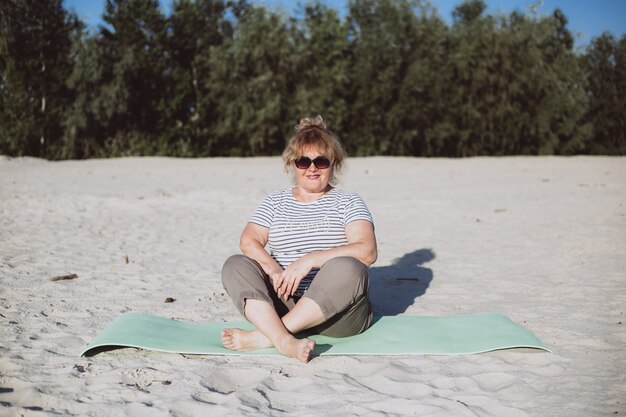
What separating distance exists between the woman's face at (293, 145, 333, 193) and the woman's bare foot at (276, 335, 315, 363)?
0.99 metres

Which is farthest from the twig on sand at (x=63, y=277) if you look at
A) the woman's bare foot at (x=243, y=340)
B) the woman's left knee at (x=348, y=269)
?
the woman's left knee at (x=348, y=269)

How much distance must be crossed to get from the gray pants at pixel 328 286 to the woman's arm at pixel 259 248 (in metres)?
0.05

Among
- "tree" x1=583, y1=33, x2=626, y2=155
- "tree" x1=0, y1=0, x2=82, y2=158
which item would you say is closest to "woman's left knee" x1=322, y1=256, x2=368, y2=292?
"tree" x1=0, y1=0, x2=82, y2=158

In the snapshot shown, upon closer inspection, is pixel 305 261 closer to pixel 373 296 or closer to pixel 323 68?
pixel 373 296

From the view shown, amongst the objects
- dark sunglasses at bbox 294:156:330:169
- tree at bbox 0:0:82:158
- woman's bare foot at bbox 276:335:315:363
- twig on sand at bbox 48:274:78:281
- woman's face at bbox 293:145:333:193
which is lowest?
twig on sand at bbox 48:274:78:281

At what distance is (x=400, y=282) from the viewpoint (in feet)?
18.2

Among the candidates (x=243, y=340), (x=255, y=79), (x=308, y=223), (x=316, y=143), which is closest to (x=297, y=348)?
(x=243, y=340)

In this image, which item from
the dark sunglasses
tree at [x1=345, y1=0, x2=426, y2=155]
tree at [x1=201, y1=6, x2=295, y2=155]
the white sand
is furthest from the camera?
tree at [x1=345, y1=0, x2=426, y2=155]

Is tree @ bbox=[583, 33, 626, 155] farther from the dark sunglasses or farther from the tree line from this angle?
the dark sunglasses

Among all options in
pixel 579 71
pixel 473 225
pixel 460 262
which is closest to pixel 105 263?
pixel 460 262

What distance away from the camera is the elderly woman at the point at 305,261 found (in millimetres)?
3373

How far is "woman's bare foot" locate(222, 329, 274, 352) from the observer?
11.2 feet

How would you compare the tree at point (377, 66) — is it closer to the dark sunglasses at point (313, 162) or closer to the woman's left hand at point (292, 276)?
the dark sunglasses at point (313, 162)

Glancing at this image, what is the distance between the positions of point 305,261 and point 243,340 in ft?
1.88
